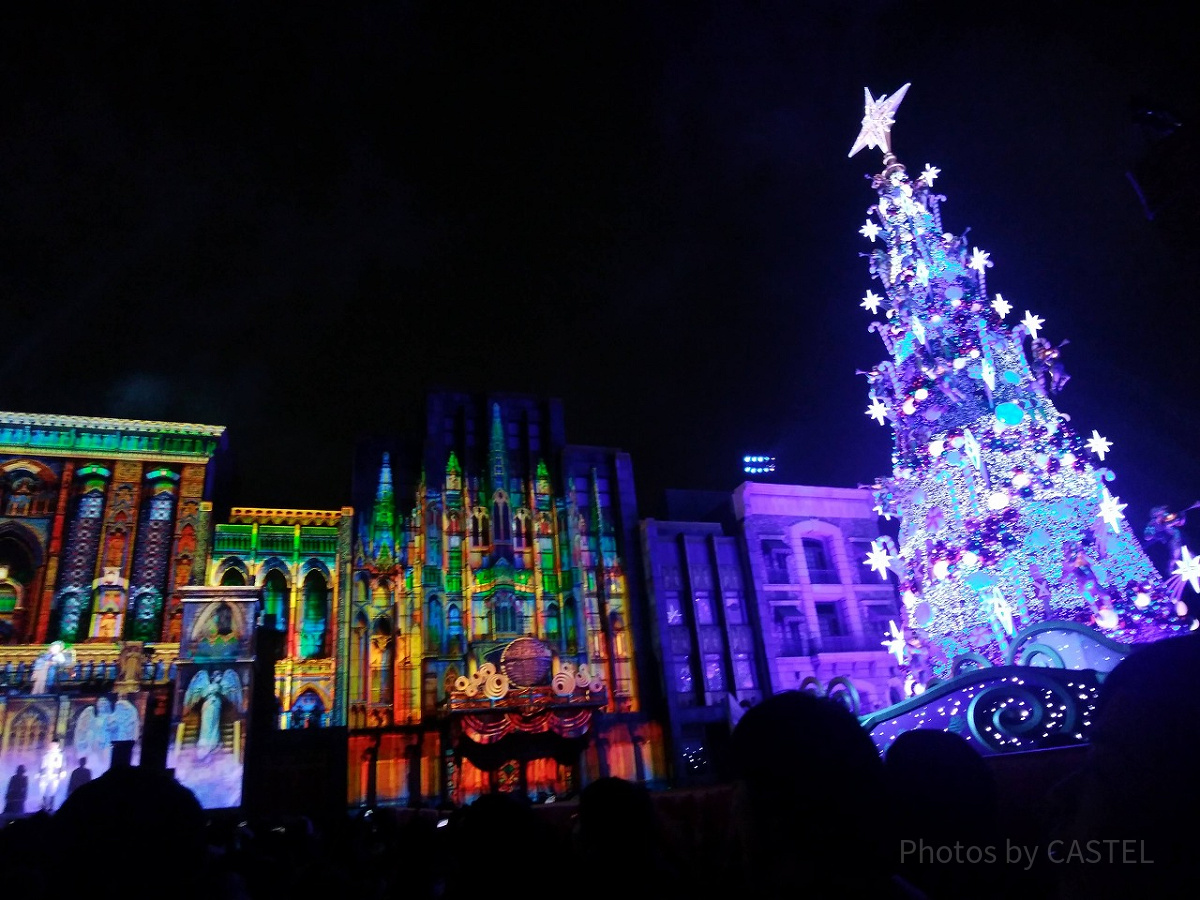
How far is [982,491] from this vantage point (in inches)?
719

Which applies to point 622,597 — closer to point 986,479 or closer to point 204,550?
point 204,550

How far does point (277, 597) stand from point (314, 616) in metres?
1.92

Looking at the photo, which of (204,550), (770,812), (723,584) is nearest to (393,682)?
(204,550)

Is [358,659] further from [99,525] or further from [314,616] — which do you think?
[99,525]

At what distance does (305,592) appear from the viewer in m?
35.8

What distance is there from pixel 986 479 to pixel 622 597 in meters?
22.7

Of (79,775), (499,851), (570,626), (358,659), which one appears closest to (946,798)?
(499,851)

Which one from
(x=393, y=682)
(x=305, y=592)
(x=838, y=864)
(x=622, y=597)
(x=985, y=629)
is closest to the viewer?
(x=838, y=864)

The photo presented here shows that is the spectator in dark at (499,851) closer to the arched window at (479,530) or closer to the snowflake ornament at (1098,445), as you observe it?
the snowflake ornament at (1098,445)

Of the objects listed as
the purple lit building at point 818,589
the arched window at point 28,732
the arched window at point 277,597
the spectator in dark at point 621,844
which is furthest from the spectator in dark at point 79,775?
the purple lit building at point 818,589

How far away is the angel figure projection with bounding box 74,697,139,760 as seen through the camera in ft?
91.3

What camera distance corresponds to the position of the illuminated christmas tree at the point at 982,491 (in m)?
16.8

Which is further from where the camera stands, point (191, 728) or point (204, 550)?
point (204, 550)

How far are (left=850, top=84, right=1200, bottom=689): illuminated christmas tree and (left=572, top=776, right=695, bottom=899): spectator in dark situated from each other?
→ 13.6m
